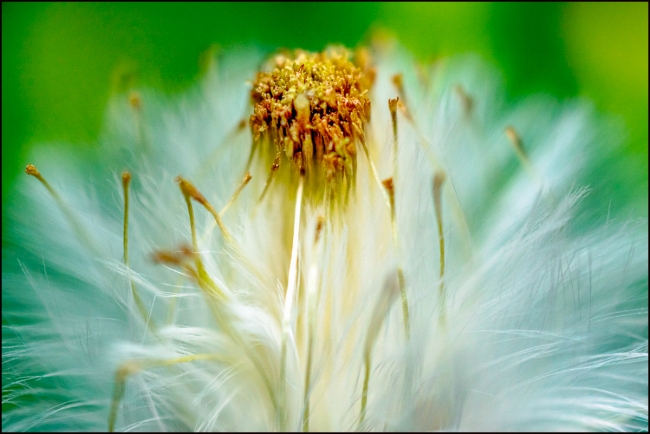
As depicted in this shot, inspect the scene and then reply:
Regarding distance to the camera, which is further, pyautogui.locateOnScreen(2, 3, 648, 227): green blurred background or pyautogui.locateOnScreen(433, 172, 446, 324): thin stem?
pyautogui.locateOnScreen(2, 3, 648, 227): green blurred background

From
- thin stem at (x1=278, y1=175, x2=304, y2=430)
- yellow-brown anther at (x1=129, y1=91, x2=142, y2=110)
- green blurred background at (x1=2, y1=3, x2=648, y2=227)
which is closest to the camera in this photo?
thin stem at (x1=278, y1=175, x2=304, y2=430)

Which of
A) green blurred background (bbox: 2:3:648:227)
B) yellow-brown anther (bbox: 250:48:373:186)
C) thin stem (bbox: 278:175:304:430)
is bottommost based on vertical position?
thin stem (bbox: 278:175:304:430)

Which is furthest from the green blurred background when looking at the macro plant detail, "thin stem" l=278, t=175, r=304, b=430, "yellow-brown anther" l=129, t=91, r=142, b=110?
"thin stem" l=278, t=175, r=304, b=430

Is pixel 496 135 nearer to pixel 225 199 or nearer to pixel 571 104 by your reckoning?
pixel 571 104

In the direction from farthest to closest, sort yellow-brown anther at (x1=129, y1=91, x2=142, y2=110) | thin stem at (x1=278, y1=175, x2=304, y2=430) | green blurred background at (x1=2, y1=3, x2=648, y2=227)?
green blurred background at (x1=2, y1=3, x2=648, y2=227) < yellow-brown anther at (x1=129, y1=91, x2=142, y2=110) < thin stem at (x1=278, y1=175, x2=304, y2=430)

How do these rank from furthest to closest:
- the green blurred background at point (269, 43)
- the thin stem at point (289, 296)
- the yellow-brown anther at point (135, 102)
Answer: the green blurred background at point (269, 43) < the yellow-brown anther at point (135, 102) < the thin stem at point (289, 296)

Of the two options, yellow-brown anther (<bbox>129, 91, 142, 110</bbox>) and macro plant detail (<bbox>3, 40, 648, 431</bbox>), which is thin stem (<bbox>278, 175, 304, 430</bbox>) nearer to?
macro plant detail (<bbox>3, 40, 648, 431</bbox>)

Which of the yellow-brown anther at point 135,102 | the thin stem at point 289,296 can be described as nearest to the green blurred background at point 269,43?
the yellow-brown anther at point 135,102

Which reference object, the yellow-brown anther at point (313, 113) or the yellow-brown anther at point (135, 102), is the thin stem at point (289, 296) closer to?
the yellow-brown anther at point (313, 113)

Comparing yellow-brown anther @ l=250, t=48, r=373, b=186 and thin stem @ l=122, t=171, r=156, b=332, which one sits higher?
yellow-brown anther @ l=250, t=48, r=373, b=186

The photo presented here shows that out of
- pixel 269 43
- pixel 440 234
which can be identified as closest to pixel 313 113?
pixel 440 234
